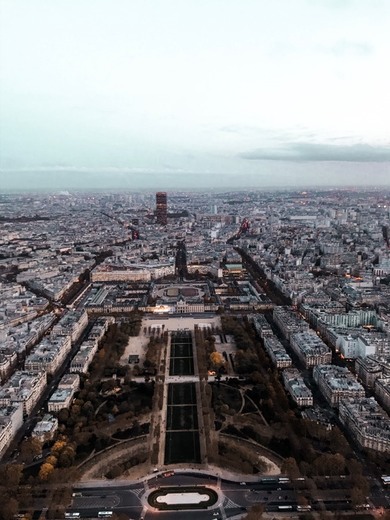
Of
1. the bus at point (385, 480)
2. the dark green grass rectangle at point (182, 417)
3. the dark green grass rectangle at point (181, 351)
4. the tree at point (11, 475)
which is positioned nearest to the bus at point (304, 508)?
the bus at point (385, 480)

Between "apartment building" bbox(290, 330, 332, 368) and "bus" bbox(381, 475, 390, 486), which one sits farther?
"apartment building" bbox(290, 330, 332, 368)

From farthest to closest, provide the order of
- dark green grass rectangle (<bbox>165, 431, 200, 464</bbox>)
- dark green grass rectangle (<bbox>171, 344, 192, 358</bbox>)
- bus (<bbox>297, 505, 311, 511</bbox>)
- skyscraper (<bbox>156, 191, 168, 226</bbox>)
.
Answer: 1. skyscraper (<bbox>156, 191, 168, 226</bbox>)
2. dark green grass rectangle (<bbox>171, 344, 192, 358</bbox>)
3. dark green grass rectangle (<bbox>165, 431, 200, 464</bbox>)
4. bus (<bbox>297, 505, 311, 511</bbox>)

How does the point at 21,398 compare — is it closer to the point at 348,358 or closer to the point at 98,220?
the point at 348,358

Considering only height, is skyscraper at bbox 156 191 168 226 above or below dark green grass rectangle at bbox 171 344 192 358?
above

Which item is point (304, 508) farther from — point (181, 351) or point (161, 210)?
point (161, 210)

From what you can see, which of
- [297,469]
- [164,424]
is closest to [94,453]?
[164,424]

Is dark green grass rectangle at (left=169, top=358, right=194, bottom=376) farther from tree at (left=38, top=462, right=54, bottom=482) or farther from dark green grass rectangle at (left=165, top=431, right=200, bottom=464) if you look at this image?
tree at (left=38, top=462, right=54, bottom=482)

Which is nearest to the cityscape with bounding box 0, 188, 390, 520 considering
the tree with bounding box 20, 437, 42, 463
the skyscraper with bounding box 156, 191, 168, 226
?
the tree with bounding box 20, 437, 42, 463
